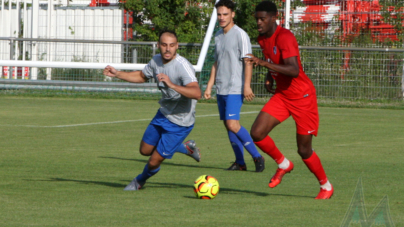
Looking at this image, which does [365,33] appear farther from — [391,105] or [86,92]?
[86,92]

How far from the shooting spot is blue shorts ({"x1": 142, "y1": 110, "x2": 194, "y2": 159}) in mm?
7180

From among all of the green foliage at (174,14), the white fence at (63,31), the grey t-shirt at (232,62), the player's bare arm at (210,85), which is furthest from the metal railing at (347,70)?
the grey t-shirt at (232,62)

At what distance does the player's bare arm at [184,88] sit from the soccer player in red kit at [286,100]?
2.44 ft

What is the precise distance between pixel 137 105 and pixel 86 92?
2.91 meters

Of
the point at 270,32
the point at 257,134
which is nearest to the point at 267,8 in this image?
the point at 270,32

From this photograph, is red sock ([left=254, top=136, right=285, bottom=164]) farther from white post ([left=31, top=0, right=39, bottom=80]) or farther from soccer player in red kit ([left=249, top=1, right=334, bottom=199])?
white post ([left=31, top=0, right=39, bottom=80])

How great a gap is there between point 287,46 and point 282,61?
21cm

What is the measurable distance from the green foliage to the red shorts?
15265 mm

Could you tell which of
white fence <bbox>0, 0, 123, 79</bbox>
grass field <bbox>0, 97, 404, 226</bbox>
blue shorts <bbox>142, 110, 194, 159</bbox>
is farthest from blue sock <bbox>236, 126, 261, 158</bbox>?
white fence <bbox>0, 0, 123, 79</bbox>

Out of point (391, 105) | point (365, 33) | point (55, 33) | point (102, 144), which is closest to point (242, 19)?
point (365, 33)

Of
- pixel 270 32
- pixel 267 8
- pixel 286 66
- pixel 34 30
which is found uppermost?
pixel 34 30

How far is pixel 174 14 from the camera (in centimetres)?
2277

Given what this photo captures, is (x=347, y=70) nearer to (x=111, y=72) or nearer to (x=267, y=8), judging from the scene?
(x=267, y=8)

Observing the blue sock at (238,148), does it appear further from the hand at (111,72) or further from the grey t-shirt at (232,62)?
the hand at (111,72)
